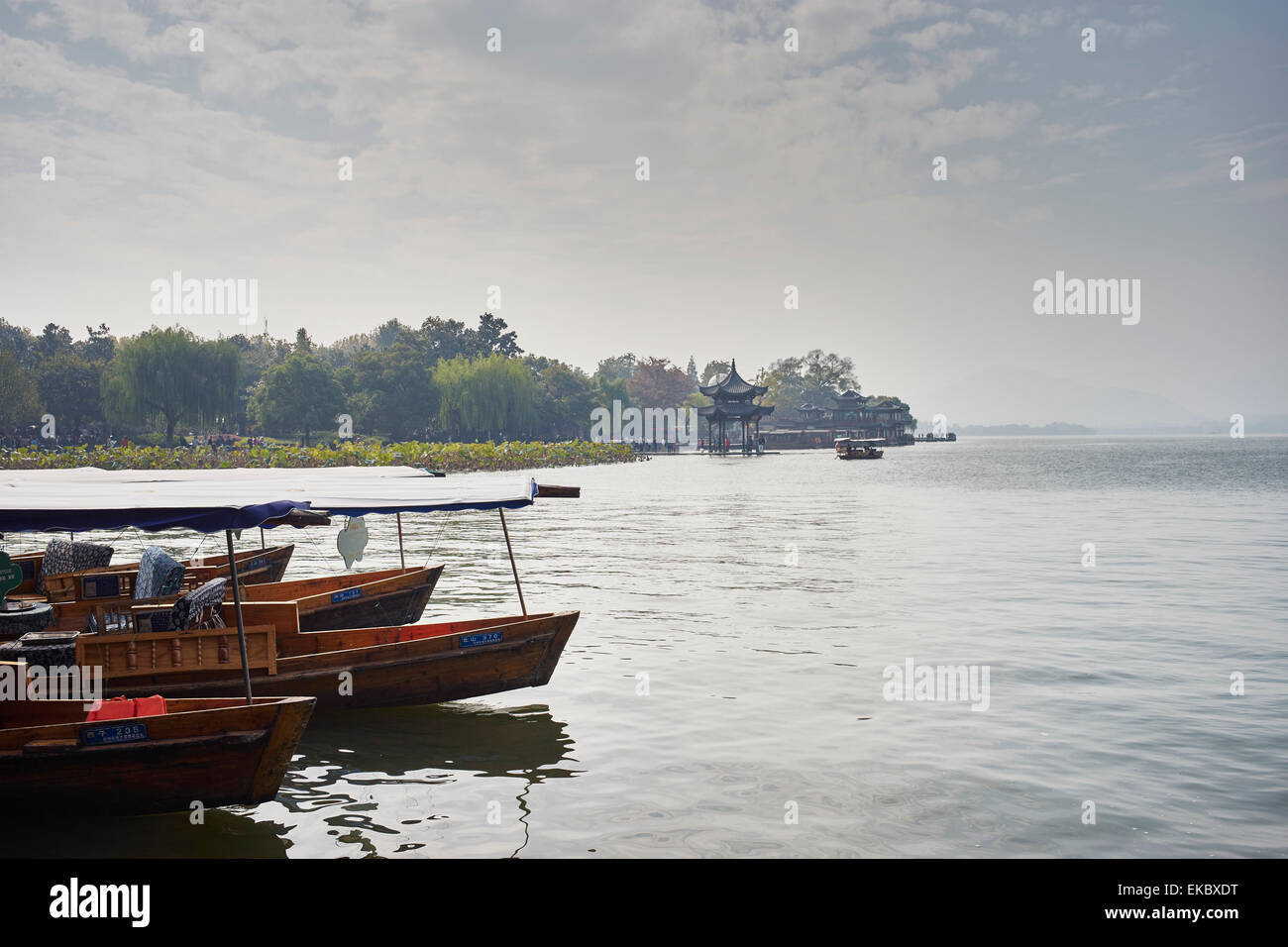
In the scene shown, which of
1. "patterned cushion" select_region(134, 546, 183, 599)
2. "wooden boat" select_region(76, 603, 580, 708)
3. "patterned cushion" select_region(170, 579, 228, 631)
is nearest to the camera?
"wooden boat" select_region(76, 603, 580, 708)

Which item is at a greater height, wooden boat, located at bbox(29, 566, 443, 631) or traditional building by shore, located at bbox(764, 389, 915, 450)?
traditional building by shore, located at bbox(764, 389, 915, 450)

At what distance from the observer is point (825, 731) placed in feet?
31.6

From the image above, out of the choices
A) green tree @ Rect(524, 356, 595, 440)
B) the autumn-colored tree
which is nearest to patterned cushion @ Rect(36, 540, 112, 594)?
green tree @ Rect(524, 356, 595, 440)

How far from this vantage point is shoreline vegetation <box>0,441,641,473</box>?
46.5 metres

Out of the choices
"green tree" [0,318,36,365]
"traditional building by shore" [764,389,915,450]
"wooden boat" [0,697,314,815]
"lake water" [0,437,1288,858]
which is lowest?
"lake water" [0,437,1288,858]

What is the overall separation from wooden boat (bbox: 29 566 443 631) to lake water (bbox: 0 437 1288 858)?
2.00 metres

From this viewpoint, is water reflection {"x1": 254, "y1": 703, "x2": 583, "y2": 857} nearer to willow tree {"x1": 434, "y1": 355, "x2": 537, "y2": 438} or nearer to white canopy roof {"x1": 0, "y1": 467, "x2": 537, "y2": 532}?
white canopy roof {"x1": 0, "y1": 467, "x2": 537, "y2": 532}

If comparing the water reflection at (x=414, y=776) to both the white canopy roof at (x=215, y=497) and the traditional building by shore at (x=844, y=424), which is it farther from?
the traditional building by shore at (x=844, y=424)

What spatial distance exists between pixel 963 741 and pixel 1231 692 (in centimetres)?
392

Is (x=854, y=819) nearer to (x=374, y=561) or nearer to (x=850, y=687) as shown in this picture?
(x=850, y=687)

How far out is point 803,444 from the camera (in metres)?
127

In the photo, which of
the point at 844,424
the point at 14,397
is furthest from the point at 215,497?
the point at 844,424

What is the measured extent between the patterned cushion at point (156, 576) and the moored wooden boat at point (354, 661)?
4.39 feet
